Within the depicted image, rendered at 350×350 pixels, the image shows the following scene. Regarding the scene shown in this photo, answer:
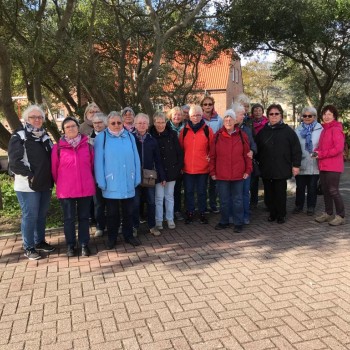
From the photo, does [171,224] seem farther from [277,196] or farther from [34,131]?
[34,131]

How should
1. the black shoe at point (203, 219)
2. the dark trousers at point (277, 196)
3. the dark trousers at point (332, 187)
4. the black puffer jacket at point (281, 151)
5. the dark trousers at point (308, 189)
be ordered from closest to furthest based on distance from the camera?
1. the dark trousers at point (332, 187)
2. the black puffer jacket at point (281, 151)
3. the dark trousers at point (277, 196)
4. the black shoe at point (203, 219)
5. the dark trousers at point (308, 189)

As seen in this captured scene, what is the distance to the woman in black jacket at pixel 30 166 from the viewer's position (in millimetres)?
4625

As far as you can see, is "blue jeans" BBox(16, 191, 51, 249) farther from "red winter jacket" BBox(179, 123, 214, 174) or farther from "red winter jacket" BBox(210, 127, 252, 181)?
"red winter jacket" BBox(210, 127, 252, 181)

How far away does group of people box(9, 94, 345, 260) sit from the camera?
4793 millimetres

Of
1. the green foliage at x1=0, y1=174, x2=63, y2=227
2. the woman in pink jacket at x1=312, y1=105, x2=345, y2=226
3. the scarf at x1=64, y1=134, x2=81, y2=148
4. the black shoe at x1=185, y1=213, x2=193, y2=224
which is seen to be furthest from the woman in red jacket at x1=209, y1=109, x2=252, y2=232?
the green foliage at x1=0, y1=174, x2=63, y2=227

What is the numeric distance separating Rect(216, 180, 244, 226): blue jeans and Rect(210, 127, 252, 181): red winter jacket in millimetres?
157

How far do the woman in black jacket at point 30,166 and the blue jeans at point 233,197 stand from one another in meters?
2.56

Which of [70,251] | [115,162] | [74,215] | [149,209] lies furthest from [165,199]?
[70,251]

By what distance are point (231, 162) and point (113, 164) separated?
181cm

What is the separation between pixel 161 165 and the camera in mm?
5773

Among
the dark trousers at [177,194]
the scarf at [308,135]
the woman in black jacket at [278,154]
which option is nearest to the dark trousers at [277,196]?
the woman in black jacket at [278,154]

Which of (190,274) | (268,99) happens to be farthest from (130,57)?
(268,99)

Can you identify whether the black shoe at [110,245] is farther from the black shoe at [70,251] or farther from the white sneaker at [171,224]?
the white sneaker at [171,224]

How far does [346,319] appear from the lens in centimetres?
336
